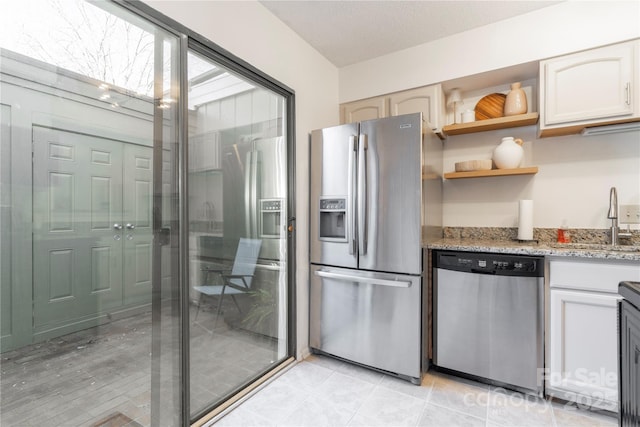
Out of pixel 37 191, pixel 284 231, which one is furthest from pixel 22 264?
pixel 284 231

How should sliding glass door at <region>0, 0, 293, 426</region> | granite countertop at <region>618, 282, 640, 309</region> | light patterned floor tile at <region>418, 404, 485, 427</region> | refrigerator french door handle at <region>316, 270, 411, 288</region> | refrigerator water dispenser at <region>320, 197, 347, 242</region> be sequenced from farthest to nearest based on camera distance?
refrigerator water dispenser at <region>320, 197, 347, 242</region> < refrigerator french door handle at <region>316, 270, 411, 288</region> < light patterned floor tile at <region>418, 404, 485, 427</region> < sliding glass door at <region>0, 0, 293, 426</region> < granite countertop at <region>618, 282, 640, 309</region>

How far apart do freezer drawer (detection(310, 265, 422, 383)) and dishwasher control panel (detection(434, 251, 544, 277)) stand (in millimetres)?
267

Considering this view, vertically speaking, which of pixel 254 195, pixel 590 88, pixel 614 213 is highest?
pixel 590 88

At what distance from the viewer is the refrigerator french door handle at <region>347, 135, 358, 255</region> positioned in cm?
217

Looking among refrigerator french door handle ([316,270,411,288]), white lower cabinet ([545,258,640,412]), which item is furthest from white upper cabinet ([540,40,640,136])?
refrigerator french door handle ([316,270,411,288])

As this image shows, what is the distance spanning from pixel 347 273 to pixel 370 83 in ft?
5.71

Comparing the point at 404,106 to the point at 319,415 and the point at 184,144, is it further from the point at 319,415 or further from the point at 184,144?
the point at 319,415

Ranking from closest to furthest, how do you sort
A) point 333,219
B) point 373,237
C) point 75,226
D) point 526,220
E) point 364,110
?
1. point 75,226
2. point 373,237
3. point 526,220
4. point 333,219
5. point 364,110

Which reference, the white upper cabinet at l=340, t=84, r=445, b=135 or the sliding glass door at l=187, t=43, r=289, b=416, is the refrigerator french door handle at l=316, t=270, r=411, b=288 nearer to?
the sliding glass door at l=187, t=43, r=289, b=416

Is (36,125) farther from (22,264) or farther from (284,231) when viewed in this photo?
(284,231)

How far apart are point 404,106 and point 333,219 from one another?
118 centimetres

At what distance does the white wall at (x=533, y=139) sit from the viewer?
1.99m

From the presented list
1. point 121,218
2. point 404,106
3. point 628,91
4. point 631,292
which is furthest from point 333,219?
point 628,91

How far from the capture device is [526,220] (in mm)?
2230
